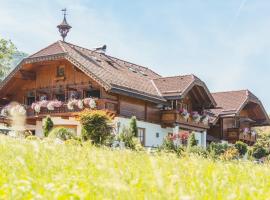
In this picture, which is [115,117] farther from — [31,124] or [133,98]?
[31,124]

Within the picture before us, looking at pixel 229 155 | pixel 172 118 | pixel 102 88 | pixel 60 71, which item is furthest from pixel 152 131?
pixel 229 155

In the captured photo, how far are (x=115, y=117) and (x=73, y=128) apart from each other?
10.9 ft

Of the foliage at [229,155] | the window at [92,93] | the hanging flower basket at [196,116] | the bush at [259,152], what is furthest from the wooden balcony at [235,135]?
the foliage at [229,155]

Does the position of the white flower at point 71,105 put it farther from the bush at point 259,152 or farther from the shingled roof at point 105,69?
the bush at point 259,152

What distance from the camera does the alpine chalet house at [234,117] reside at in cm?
3981

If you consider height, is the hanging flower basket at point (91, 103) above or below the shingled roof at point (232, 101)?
below

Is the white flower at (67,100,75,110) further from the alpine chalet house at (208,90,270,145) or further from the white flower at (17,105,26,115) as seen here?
the alpine chalet house at (208,90,270,145)

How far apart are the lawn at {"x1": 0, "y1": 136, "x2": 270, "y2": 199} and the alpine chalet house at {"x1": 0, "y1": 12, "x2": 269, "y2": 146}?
20.3 meters

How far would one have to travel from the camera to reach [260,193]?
4379 mm

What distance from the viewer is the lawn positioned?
12.1 ft

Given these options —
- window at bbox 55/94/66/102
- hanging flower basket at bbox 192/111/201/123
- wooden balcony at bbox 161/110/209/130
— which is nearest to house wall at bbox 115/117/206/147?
wooden balcony at bbox 161/110/209/130

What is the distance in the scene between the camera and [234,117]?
4006 centimetres

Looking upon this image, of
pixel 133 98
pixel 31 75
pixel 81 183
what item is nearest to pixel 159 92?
pixel 133 98

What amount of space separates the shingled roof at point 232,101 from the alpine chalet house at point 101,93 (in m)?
2.23
